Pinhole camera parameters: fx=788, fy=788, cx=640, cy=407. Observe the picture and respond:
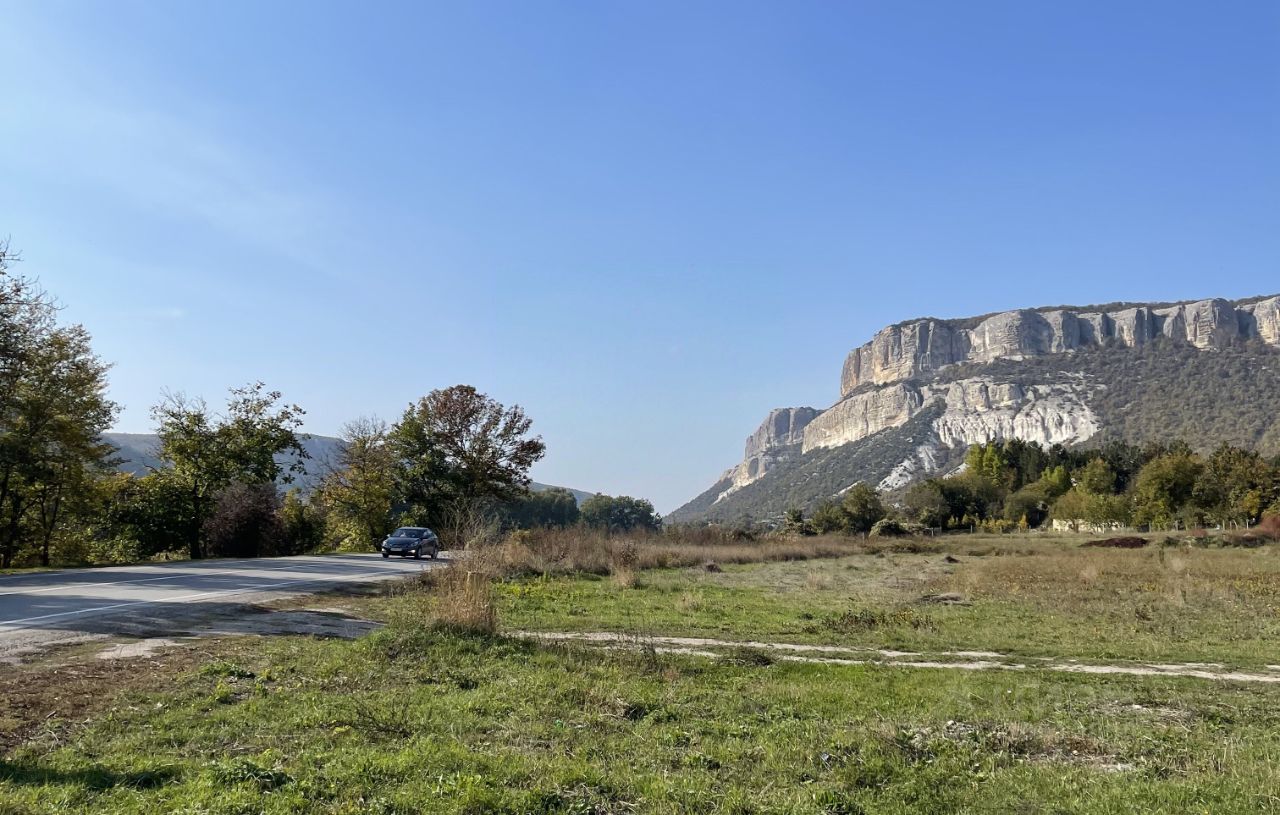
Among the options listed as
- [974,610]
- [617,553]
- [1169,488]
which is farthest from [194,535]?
[1169,488]

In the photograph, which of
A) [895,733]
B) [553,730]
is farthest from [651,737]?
[895,733]

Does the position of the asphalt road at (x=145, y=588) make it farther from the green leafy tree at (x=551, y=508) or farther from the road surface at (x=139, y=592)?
the green leafy tree at (x=551, y=508)

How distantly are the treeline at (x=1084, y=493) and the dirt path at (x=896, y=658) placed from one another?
74.2 meters

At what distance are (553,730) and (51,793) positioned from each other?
409cm

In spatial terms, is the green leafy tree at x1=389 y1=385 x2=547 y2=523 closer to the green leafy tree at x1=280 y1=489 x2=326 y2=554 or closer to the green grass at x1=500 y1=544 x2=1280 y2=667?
the green leafy tree at x1=280 y1=489 x2=326 y2=554

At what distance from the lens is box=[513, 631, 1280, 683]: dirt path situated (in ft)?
41.7

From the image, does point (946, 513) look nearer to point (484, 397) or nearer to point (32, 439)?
→ point (484, 397)

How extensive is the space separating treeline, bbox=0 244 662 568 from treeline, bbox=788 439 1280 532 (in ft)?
168

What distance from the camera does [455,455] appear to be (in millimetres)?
53031

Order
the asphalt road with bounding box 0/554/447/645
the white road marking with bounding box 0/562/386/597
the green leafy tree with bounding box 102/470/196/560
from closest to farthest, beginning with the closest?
1. the asphalt road with bounding box 0/554/447/645
2. the white road marking with bounding box 0/562/386/597
3. the green leafy tree with bounding box 102/470/196/560

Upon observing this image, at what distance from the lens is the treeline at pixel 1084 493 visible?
77375 mm

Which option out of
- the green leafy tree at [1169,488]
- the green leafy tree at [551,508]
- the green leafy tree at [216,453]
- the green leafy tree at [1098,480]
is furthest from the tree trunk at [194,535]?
the green leafy tree at [1098,480]

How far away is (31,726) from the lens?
724 cm

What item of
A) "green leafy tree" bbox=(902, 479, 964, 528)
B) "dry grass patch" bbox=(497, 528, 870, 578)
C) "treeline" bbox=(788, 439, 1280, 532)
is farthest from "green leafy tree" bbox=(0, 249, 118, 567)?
"green leafy tree" bbox=(902, 479, 964, 528)
